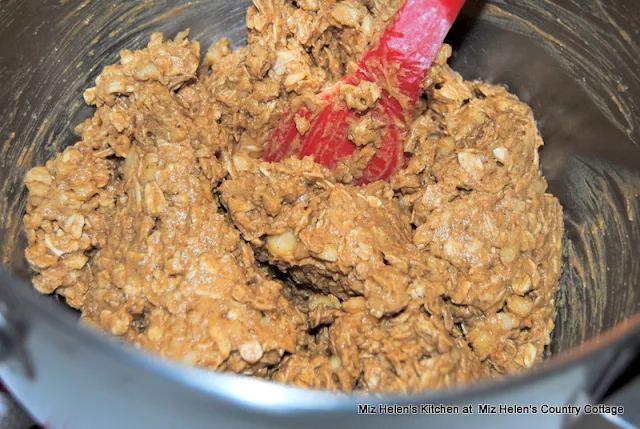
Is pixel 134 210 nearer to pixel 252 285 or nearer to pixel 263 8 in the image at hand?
pixel 252 285

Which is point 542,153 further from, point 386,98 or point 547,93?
point 386,98

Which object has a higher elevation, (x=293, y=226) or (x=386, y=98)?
(x=386, y=98)

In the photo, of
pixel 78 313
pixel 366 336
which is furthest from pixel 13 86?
pixel 366 336

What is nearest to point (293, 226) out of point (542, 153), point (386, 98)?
point (386, 98)

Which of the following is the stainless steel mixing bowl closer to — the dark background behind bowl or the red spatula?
the dark background behind bowl

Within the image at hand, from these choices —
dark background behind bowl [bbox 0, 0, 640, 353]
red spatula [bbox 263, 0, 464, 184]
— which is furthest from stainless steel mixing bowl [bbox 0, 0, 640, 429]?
red spatula [bbox 263, 0, 464, 184]
